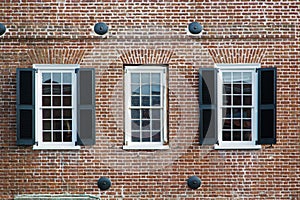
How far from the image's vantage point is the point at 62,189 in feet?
33.2

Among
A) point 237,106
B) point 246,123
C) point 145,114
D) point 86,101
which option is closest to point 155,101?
point 145,114

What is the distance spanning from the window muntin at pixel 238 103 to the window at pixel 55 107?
297 centimetres

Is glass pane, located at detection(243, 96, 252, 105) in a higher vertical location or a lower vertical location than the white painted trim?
higher

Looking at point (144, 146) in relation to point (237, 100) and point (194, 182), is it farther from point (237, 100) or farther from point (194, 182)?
point (237, 100)

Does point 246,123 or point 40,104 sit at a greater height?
point 40,104

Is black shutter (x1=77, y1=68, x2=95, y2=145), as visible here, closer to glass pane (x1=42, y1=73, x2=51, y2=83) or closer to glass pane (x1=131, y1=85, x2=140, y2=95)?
glass pane (x1=42, y1=73, x2=51, y2=83)

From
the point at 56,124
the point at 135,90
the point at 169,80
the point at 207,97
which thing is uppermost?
the point at 169,80

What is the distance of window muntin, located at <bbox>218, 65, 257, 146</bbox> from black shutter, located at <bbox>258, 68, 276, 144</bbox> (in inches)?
6.3

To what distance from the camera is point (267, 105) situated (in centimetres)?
991

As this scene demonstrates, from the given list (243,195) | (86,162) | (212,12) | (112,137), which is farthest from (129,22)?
(243,195)

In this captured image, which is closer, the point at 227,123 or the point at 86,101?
the point at 86,101

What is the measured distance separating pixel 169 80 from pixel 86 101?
1954 mm

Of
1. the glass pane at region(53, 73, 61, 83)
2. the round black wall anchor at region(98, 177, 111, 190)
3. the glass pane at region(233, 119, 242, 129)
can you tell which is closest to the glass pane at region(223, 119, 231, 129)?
the glass pane at region(233, 119, 242, 129)

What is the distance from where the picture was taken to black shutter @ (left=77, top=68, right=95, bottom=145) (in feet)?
32.6
